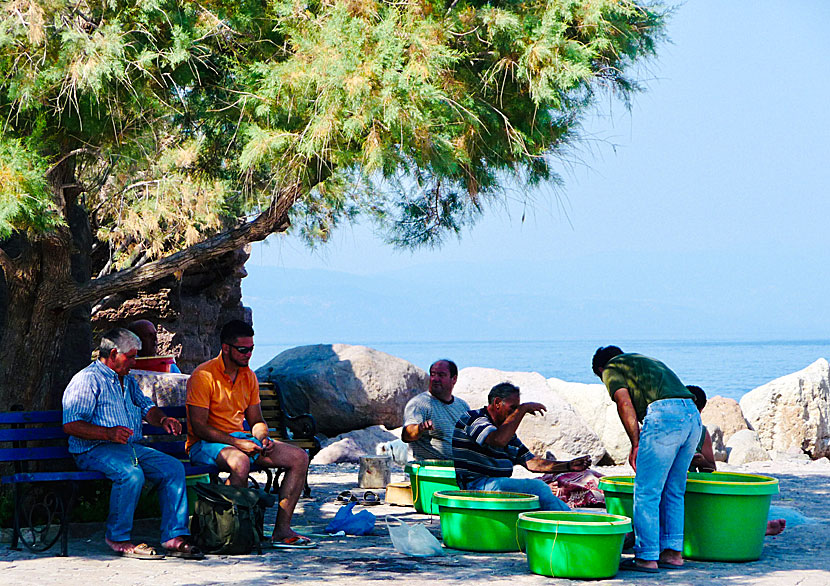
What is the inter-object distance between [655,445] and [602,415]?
7.04 metres

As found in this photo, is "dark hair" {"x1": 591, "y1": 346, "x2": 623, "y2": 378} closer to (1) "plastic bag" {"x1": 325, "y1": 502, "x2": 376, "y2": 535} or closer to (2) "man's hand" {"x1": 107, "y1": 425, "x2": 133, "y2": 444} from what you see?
(1) "plastic bag" {"x1": 325, "y1": 502, "x2": 376, "y2": 535}

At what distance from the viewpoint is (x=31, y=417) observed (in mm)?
6664

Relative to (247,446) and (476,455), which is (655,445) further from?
(247,446)

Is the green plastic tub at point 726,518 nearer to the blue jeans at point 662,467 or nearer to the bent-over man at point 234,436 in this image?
the blue jeans at point 662,467

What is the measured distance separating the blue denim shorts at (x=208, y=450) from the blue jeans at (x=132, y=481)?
298 mm

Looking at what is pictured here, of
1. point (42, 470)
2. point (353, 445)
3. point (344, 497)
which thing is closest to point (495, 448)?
point (344, 497)

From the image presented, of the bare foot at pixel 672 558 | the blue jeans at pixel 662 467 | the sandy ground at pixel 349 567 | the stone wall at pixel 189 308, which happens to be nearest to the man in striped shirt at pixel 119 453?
the sandy ground at pixel 349 567

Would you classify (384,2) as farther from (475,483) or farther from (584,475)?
(584,475)

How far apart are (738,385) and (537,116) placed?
151 feet

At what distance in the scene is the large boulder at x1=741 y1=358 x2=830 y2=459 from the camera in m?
14.6

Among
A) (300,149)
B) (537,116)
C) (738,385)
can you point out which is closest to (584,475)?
(537,116)

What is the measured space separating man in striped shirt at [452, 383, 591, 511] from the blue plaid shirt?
216cm

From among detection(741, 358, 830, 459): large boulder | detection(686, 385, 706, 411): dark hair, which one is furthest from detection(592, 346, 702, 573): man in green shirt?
detection(741, 358, 830, 459): large boulder

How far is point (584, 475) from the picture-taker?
812 centimetres
